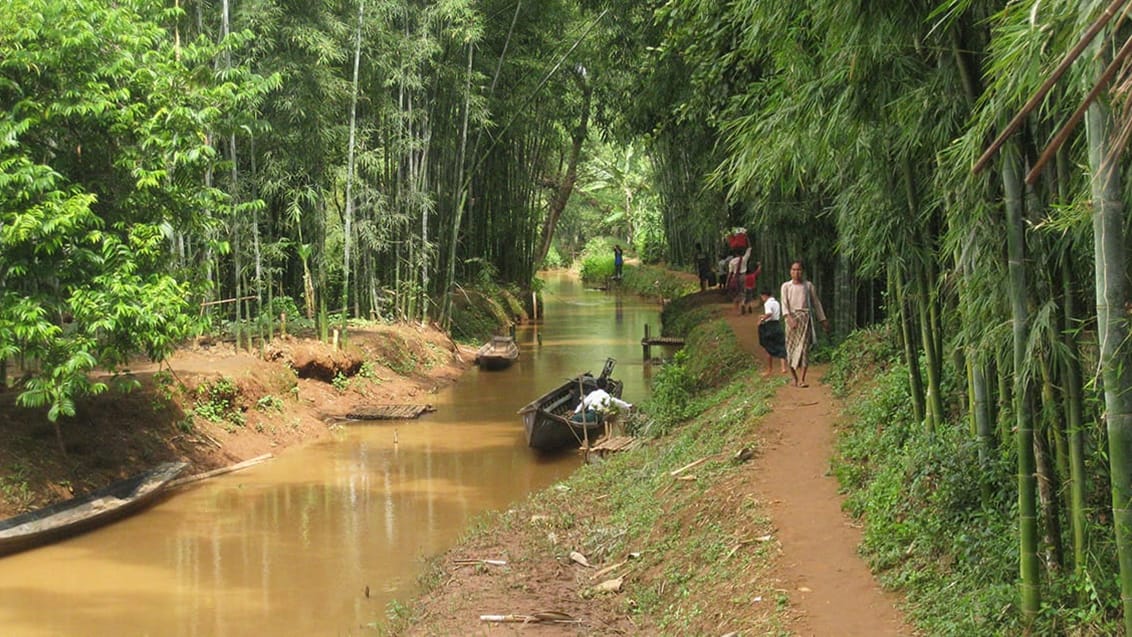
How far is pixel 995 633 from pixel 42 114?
873cm

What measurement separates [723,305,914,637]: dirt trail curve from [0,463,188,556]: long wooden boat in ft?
19.6

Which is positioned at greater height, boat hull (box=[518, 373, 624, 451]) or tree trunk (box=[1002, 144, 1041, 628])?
tree trunk (box=[1002, 144, 1041, 628])

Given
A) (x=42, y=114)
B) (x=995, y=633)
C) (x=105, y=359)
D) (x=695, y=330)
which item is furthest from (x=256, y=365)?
(x=995, y=633)

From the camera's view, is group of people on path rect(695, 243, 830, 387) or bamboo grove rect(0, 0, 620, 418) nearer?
bamboo grove rect(0, 0, 620, 418)

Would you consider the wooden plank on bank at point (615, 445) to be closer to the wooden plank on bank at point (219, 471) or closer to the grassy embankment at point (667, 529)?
the grassy embankment at point (667, 529)

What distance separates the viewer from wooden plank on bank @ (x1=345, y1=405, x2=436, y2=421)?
567 inches

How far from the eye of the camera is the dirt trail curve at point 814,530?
5.04m

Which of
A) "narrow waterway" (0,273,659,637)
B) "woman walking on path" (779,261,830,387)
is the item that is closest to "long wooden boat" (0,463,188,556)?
"narrow waterway" (0,273,659,637)

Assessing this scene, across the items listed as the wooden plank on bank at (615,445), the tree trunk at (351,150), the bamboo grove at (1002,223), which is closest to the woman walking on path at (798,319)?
the wooden plank on bank at (615,445)

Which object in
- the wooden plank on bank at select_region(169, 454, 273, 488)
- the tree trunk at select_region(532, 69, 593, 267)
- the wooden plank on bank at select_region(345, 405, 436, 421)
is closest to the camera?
the wooden plank on bank at select_region(169, 454, 273, 488)

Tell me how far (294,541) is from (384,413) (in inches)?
205

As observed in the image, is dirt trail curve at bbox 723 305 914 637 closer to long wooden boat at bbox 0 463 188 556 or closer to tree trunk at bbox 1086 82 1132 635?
tree trunk at bbox 1086 82 1132 635

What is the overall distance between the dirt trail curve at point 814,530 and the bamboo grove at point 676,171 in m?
0.73

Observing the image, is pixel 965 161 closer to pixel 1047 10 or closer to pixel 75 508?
pixel 1047 10
